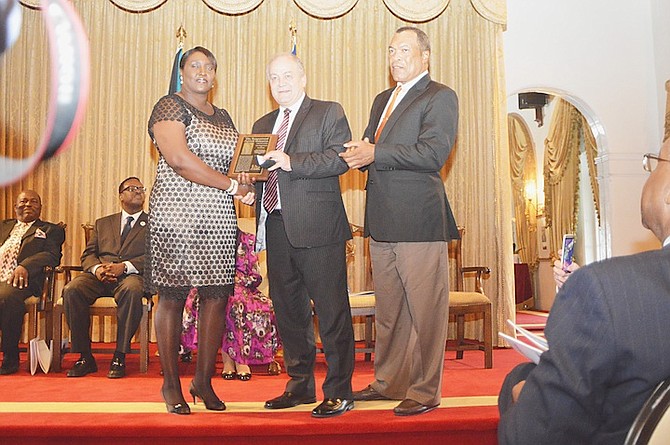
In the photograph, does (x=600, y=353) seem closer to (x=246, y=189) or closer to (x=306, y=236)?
(x=306, y=236)

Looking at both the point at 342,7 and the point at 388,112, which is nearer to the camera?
the point at 388,112

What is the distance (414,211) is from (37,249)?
11.1 ft

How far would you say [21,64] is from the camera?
7.10 meters

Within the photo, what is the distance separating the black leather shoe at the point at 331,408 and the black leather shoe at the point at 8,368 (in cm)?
286

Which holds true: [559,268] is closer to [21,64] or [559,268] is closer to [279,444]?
[279,444]

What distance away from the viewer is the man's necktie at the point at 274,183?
353 cm

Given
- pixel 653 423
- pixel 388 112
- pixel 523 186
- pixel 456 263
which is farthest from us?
pixel 523 186

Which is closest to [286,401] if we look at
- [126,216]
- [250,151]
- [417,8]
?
[250,151]

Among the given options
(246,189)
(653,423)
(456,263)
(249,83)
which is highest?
(249,83)

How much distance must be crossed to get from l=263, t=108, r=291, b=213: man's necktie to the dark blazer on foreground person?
0.04m

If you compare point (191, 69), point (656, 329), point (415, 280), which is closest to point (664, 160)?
point (656, 329)

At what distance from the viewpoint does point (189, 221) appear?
11.0 ft

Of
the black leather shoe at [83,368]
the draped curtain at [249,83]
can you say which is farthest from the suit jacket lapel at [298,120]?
the draped curtain at [249,83]

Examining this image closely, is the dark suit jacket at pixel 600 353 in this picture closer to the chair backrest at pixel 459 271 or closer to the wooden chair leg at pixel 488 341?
the wooden chair leg at pixel 488 341
